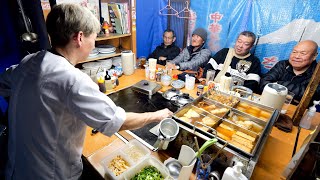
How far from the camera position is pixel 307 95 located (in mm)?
1426

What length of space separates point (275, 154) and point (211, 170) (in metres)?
0.55

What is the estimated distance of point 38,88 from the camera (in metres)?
0.85

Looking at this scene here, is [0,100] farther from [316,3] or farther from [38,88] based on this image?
[316,3]

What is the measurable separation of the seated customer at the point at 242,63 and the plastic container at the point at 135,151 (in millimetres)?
1962

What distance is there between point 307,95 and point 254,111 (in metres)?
0.46

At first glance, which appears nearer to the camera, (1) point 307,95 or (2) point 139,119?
(2) point 139,119

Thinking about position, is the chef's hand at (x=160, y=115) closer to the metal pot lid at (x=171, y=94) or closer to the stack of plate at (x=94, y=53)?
the metal pot lid at (x=171, y=94)

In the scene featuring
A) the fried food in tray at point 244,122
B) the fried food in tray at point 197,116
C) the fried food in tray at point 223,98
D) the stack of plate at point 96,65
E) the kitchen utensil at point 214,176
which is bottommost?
the kitchen utensil at point 214,176

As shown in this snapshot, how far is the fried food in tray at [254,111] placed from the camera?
1.32m

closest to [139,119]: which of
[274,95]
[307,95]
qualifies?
[274,95]

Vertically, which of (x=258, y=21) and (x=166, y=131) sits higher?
(x=258, y=21)

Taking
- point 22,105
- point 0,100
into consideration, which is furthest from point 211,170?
point 0,100

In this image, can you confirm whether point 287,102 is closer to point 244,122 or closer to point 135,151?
point 244,122

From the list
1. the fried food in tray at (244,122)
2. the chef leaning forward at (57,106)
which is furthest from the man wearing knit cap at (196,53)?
the chef leaning forward at (57,106)
